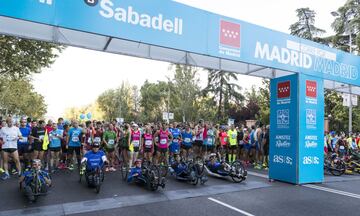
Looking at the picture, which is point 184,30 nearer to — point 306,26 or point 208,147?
point 208,147

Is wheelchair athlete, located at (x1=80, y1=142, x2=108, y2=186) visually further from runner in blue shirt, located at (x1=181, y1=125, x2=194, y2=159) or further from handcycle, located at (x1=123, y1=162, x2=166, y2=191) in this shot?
runner in blue shirt, located at (x1=181, y1=125, x2=194, y2=159)

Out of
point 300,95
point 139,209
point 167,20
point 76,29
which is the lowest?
point 139,209

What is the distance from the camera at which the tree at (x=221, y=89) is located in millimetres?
43531

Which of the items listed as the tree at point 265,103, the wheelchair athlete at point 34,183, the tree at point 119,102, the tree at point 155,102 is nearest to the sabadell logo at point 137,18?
the wheelchair athlete at point 34,183

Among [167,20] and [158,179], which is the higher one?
[167,20]

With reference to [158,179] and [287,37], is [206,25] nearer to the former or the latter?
[287,37]

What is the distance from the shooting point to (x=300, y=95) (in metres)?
10.7

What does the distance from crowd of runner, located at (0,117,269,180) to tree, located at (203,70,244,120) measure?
2878 centimetres

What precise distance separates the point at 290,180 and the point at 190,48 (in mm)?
5751

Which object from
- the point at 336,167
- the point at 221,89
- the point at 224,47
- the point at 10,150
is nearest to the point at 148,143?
the point at 10,150

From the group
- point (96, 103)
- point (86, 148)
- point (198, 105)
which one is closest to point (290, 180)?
point (86, 148)

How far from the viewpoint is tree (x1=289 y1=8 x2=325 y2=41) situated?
34.7 metres

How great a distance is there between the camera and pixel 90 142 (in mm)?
12312

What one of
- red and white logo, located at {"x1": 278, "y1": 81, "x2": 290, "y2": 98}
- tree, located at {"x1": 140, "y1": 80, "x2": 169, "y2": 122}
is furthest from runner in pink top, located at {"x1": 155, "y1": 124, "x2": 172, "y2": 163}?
tree, located at {"x1": 140, "y1": 80, "x2": 169, "y2": 122}
